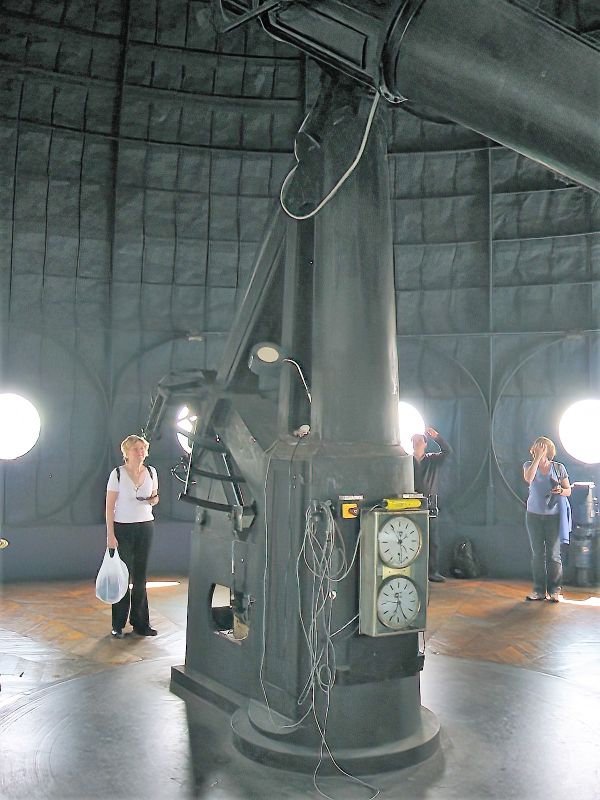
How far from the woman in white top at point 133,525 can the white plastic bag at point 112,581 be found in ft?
1.74

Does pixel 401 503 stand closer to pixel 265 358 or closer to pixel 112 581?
pixel 265 358

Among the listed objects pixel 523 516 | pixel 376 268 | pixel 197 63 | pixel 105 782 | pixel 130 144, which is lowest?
pixel 105 782

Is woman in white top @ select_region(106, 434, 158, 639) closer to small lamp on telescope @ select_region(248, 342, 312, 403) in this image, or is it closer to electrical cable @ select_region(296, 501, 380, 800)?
small lamp on telescope @ select_region(248, 342, 312, 403)

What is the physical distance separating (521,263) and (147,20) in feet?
21.2

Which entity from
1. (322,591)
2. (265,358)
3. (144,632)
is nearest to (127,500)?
(144,632)

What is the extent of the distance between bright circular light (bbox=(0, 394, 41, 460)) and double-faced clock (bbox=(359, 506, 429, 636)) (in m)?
7.60

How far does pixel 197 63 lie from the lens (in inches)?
468

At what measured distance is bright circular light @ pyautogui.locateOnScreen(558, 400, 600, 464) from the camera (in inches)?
461

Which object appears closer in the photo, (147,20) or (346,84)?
(346,84)

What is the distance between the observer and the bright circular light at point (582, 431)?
1172cm

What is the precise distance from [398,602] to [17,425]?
7.88 m

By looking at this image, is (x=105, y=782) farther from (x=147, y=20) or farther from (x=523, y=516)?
(x=147, y=20)

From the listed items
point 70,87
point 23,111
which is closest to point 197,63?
point 70,87

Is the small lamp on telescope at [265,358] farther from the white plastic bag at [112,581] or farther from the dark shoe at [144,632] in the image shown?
the dark shoe at [144,632]
